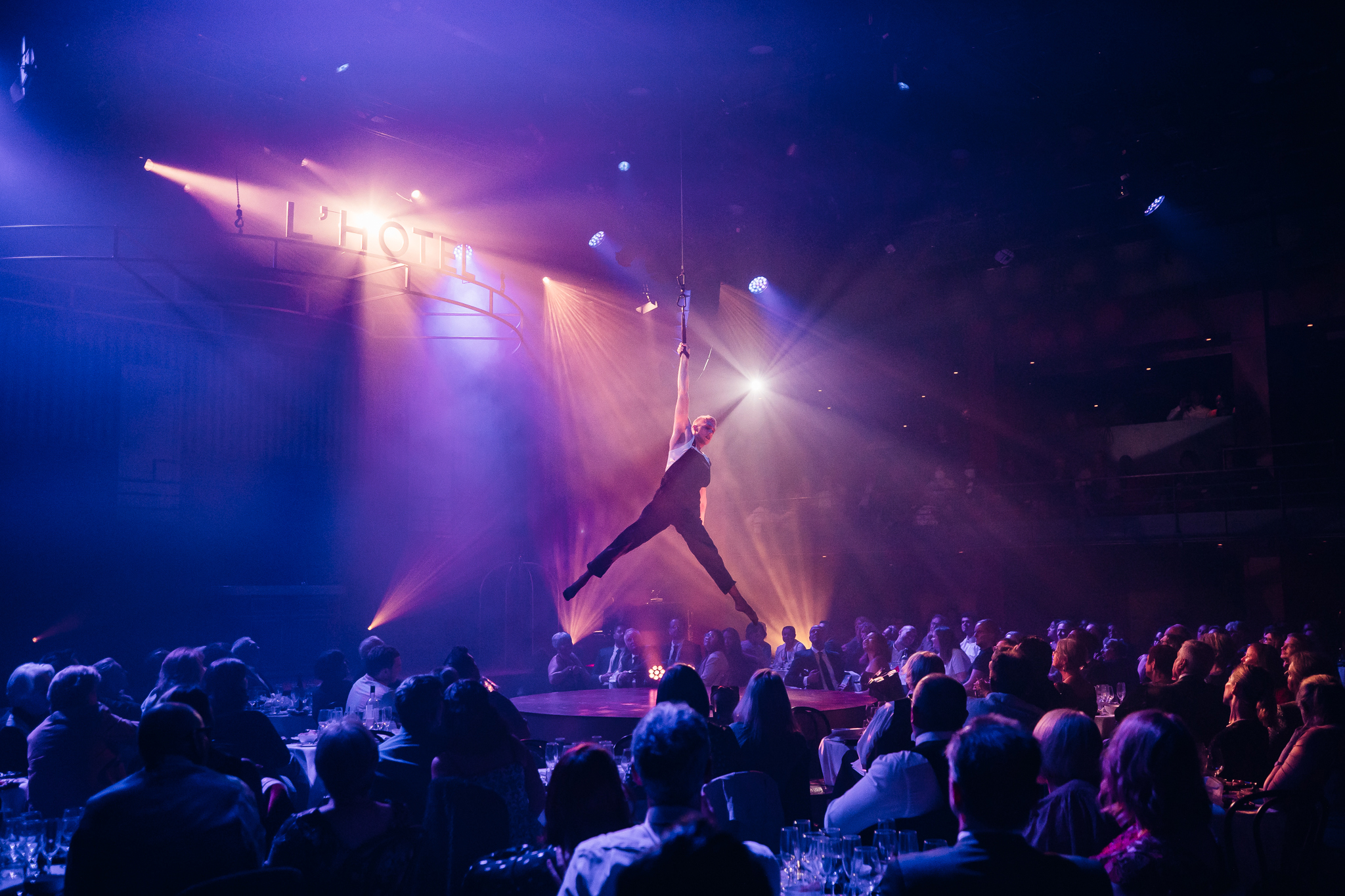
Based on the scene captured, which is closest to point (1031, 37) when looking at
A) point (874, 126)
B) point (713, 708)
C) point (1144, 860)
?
point (874, 126)

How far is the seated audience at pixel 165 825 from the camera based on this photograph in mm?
2691

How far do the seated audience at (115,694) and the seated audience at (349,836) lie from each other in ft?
9.22

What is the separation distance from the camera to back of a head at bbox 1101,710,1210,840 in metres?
2.44

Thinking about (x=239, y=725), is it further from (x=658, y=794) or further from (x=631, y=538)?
(x=631, y=538)

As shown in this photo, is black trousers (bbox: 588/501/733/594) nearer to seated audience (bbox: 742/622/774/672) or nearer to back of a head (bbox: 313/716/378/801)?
seated audience (bbox: 742/622/774/672)

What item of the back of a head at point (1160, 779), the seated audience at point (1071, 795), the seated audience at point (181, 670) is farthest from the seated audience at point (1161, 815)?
the seated audience at point (181, 670)

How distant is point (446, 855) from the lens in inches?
121

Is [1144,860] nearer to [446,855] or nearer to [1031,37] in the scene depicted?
[446,855]

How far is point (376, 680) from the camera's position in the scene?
645cm

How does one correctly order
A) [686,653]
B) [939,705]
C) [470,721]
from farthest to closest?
[686,653] < [939,705] < [470,721]

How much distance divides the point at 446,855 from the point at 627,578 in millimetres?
13888

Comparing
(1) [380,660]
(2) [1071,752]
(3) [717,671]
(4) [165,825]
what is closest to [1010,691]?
(2) [1071,752]

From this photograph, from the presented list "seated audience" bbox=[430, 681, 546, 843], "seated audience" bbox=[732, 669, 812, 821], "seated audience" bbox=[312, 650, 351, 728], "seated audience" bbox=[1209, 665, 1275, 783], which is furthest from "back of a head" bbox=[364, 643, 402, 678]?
"seated audience" bbox=[1209, 665, 1275, 783]

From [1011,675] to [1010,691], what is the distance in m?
0.07
